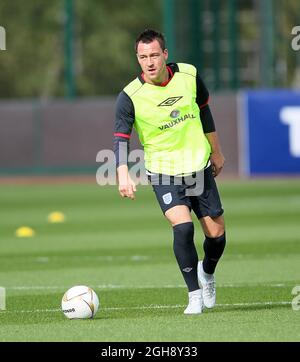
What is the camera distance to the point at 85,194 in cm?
2580

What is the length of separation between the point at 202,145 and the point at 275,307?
146 centimetres

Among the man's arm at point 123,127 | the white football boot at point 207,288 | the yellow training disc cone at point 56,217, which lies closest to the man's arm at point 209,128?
the man's arm at point 123,127

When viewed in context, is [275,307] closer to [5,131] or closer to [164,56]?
[164,56]

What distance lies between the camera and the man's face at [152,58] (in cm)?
927

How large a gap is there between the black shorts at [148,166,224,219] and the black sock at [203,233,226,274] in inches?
9.9

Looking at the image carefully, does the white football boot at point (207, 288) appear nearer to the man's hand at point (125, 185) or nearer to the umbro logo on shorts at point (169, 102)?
the man's hand at point (125, 185)

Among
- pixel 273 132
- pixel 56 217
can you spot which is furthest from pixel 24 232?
pixel 273 132

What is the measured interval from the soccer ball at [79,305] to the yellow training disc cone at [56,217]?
1084 centimetres

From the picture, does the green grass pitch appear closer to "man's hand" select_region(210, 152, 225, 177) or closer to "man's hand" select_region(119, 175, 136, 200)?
"man's hand" select_region(119, 175, 136, 200)

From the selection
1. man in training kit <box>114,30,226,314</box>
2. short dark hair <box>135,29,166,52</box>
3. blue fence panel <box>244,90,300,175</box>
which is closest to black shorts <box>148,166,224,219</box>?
man in training kit <box>114,30,226,314</box>

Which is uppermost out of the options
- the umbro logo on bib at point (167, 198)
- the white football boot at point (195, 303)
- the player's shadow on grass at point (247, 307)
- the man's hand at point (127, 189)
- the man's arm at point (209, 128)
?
the man's arm at point (209, 128)

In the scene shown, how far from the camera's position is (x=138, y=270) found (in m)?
13.3

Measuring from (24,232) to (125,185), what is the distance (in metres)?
9.18

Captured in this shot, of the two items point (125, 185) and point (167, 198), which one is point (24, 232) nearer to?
point (167, 198)
